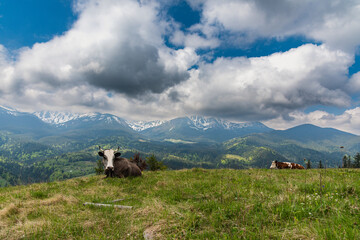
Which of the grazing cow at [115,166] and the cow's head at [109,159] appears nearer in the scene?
the cow's head at [109,159]

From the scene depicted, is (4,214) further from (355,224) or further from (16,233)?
(355,224)

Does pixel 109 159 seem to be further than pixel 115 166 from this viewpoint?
No

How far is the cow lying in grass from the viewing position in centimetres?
1366

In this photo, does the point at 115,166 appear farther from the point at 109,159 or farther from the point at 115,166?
the point at 109,159

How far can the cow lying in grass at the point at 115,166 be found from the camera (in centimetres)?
1366

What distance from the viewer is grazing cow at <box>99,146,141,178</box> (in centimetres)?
1366

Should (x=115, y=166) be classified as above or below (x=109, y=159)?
below

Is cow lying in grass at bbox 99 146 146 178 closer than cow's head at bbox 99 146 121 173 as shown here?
No

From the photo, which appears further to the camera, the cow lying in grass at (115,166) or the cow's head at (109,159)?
the cow lying in grass at (115,166)

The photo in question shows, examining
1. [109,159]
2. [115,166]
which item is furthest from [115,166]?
[109,159]

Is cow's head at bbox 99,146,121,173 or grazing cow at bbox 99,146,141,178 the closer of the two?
cow's head at bbox 99,146,121,173

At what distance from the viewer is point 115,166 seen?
14289mm

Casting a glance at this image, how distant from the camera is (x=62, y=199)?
677 cm

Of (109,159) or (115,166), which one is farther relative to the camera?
(115,166)
